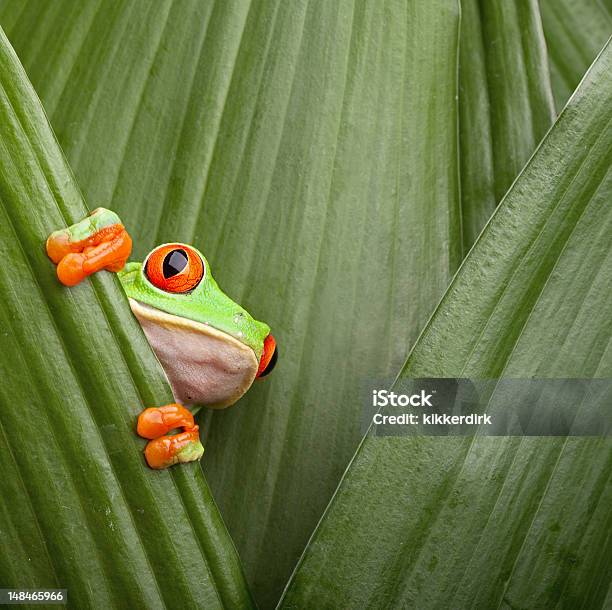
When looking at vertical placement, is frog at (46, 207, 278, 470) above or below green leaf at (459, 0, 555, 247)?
below

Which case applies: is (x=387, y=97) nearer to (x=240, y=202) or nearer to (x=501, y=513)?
(x=240, y=202)

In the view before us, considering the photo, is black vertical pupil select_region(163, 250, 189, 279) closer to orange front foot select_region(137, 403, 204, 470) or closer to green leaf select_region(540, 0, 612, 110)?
orange front foot select_region(137, 403, 204, 470)

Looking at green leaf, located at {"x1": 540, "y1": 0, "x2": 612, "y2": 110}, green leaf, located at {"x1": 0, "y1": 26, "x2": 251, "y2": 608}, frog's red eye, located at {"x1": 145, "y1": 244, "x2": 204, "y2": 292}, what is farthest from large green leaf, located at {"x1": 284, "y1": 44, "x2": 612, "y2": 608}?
green leaf, located at {"x1": 540, "y1": 0, "x2": 612, "y2": 110}

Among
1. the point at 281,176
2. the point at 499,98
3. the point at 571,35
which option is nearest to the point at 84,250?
the point at 281,176

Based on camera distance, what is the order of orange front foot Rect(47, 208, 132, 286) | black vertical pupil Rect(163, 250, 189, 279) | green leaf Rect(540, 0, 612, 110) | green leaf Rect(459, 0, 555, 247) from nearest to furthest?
1. orange front foot Rect(47, 208, 132, 286)
2. black vertical pupil Rect(163, 250, 189, 279)
3. green leaf Rect(459, 0, 555, 247)
4. green leaf Rect(540, 0, 612, 110)

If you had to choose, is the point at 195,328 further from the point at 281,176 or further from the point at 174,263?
the point at 281,176

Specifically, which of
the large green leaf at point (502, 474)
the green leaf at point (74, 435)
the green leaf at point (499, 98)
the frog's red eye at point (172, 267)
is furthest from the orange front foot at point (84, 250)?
the green leaf at point (499, 98)
